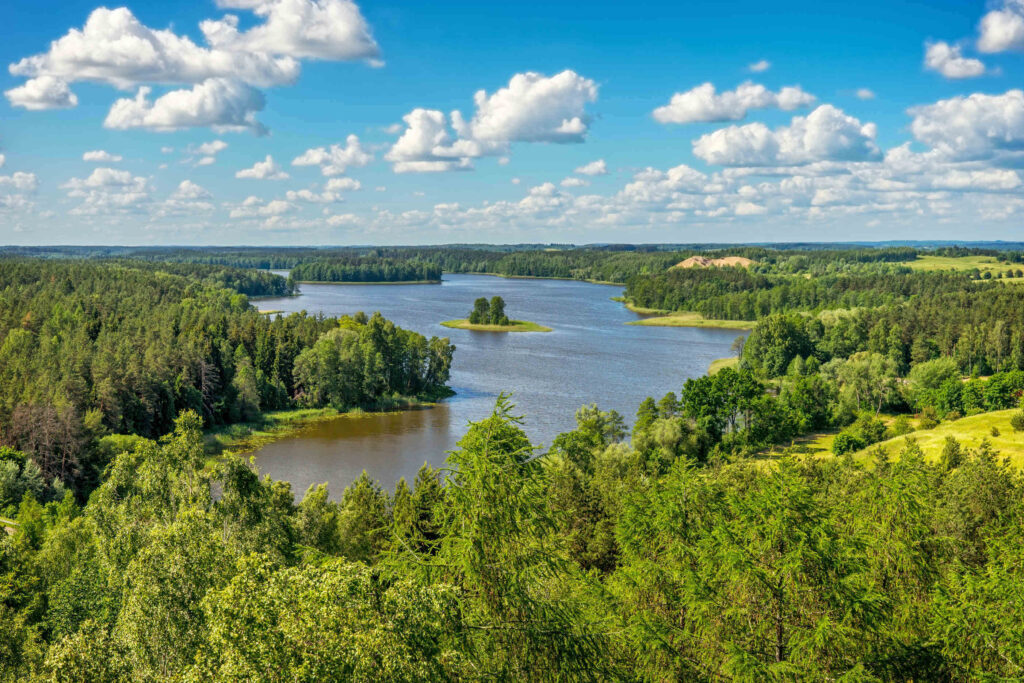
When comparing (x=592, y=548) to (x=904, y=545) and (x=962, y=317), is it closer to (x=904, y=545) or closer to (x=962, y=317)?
(x=904, y=545)

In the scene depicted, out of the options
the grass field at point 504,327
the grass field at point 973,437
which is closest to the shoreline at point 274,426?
the grass field at point 973,437

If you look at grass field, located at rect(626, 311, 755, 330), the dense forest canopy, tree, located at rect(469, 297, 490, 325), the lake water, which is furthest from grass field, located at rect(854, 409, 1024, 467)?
grass field, located at rect(626, 311, 755, 330)

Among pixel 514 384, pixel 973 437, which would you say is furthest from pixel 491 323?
pixel 973 437

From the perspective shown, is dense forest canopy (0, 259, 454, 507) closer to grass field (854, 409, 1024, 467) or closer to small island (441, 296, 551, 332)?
small island (441, 296, 551, 332)

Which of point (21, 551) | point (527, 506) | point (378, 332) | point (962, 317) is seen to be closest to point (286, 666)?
point (527, 506)

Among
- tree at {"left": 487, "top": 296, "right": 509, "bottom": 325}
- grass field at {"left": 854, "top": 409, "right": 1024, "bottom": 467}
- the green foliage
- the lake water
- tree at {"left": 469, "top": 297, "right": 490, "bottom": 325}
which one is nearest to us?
grass field at {"left": 854, "top": 409, "right": 1024, "bottom": 467}

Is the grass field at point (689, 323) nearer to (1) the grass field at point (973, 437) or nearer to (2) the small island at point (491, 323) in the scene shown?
(2) the small island at point (491, 323)
